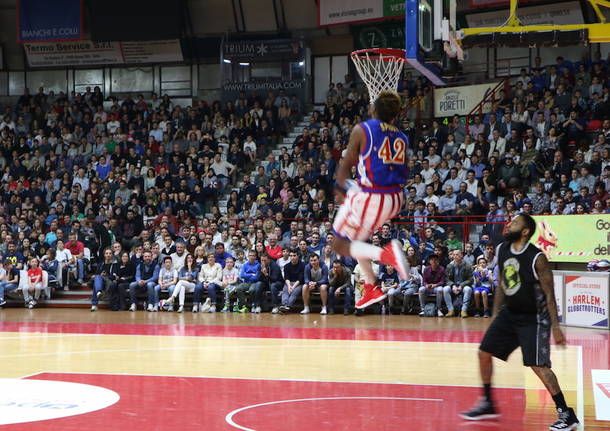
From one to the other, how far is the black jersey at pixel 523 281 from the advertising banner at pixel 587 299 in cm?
759

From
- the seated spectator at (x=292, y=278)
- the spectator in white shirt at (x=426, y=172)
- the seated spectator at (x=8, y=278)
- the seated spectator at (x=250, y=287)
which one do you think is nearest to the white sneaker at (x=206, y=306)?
the seated spectator at (x=250, y=287)

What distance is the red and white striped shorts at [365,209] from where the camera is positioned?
618cm

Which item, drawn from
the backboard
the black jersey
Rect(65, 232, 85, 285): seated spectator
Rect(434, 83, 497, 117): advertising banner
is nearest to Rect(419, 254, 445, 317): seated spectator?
the backboard

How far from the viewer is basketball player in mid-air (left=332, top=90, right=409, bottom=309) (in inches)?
241

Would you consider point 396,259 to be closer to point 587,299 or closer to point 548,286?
point 548,286

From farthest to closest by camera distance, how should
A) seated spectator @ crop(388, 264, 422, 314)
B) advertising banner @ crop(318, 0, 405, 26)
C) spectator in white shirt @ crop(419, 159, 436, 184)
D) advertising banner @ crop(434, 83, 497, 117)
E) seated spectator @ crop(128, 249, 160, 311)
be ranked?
advertising banner @ crop(318, 0, 405, 26), advertising banner @ crop(434, 83, 497, 117), spectator in white shirt @ crop(419, 159, 436, 184), seated spectator @ crop(128, 249, 160, 311), seated spectator @ crop(388, 264, 422, 314)

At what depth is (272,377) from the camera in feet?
29.4

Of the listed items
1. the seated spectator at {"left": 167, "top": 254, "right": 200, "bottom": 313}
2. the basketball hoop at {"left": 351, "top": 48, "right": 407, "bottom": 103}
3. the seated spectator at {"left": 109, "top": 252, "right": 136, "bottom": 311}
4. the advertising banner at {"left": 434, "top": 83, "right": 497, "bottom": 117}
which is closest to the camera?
the basketball hoop at {"left": 351, "top": 48, "right": 407, "bottom": 103}

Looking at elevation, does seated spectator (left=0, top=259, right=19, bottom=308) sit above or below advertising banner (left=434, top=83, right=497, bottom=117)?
below

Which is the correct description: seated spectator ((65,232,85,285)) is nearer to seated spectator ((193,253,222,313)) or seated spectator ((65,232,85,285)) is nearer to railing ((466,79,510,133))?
seated spectator ((193,253,222,313))

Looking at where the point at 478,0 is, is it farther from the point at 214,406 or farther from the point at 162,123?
the point at 214,406

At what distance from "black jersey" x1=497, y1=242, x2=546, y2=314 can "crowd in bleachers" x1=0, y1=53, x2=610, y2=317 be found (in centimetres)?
891

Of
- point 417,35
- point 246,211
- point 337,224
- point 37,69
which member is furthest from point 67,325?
point 37,69

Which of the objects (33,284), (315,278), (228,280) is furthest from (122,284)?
(315,278)
